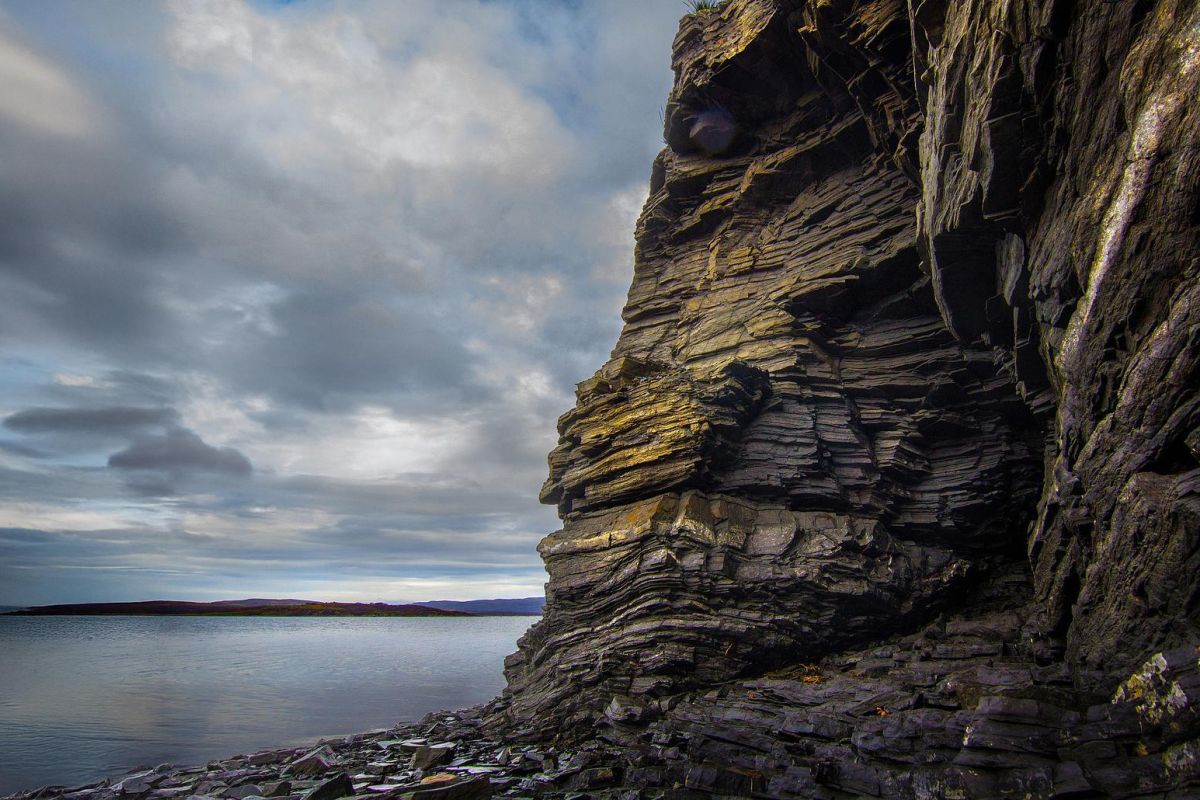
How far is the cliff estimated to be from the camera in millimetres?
11430

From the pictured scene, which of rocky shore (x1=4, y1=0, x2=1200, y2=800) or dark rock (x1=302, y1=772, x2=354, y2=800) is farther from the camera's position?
dark rock (x1=302, y1=772, x2=354, y2=800)

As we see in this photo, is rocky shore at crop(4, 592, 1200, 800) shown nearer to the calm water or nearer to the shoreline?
the shoreline

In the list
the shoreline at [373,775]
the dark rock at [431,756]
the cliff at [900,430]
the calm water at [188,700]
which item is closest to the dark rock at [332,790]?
the shoreline at [373,775]

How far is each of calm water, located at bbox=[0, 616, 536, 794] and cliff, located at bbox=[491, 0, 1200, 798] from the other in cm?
1431

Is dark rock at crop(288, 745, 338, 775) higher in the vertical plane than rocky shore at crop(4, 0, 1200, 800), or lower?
lower

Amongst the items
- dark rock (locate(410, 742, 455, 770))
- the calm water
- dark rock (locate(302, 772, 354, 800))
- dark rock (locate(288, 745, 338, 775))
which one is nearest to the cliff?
dark rock (locate(410, 742, 455, 770))

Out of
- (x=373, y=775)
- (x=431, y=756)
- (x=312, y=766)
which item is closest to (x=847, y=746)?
(x=431, y=756)

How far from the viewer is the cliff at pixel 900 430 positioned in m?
11.4

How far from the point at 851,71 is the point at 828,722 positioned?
938 inches

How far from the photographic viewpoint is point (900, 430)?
2353 cm

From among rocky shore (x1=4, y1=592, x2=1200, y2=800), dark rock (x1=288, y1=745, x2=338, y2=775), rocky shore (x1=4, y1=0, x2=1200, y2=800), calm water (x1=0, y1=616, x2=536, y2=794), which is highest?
rocky shore (x1=4, y1=0, x2=1200, y2=800)

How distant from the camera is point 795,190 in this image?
29.4 metres

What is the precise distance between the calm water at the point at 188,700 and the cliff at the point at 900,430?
563 inches

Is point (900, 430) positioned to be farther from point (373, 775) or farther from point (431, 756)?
point (373, 775)
